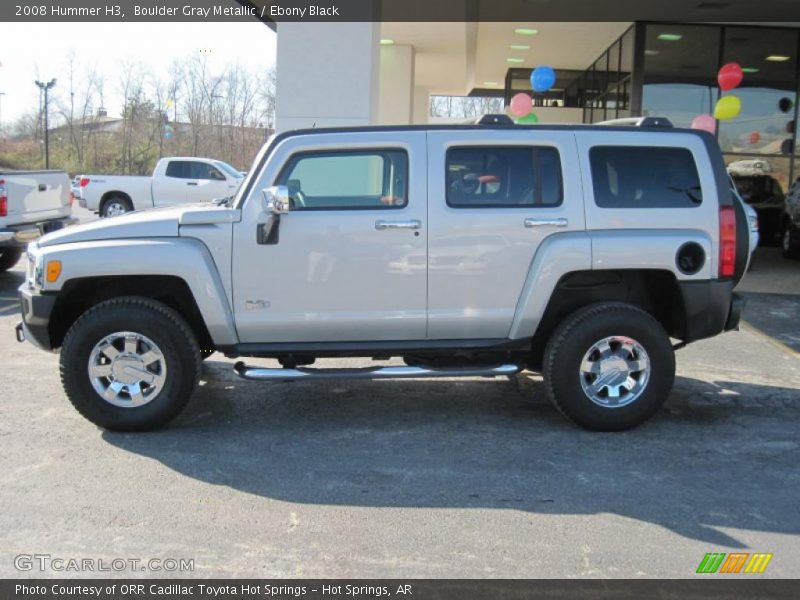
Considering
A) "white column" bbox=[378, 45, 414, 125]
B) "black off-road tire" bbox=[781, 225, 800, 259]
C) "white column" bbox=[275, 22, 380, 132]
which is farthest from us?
"white column" bbox=[378, 45, 414, 125]

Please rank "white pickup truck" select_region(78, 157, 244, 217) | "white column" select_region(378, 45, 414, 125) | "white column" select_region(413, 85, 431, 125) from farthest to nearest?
"white column" select_region(413, 85, 431, 125)
"white pickup truck" select_region(78, 157, 244, 217)
"white column" select_region(378, 45, 414, 125)

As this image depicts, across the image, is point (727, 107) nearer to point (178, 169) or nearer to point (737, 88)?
point (737, 88)

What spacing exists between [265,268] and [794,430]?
3.92 metres

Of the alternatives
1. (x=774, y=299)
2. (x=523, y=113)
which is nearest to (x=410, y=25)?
(x=523, y=113)

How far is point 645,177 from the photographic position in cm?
522

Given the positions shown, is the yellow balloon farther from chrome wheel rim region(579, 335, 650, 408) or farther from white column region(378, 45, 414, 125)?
chrome wheel rim region(579, 335, 650, 408)

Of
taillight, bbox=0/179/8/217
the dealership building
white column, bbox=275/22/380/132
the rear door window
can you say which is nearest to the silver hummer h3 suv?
taillight, bbox=0/179/8/217

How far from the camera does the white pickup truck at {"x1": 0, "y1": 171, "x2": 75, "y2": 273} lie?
32.3ft

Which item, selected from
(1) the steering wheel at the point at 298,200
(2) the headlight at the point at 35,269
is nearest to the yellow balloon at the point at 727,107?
(1) the steering wheel at the point at 298,200

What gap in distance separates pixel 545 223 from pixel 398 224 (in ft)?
3.28

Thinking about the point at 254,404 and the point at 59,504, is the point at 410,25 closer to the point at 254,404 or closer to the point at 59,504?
the point at 254,404

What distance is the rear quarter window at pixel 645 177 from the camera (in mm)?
5188
